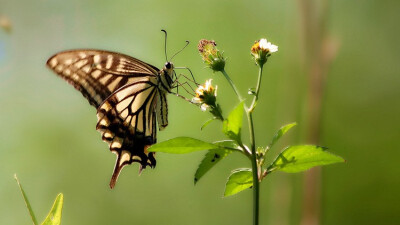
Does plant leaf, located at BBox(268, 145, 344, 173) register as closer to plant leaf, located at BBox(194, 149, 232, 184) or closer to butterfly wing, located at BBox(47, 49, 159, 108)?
plant leaf, located at BBox(194, 149, 232, 184)

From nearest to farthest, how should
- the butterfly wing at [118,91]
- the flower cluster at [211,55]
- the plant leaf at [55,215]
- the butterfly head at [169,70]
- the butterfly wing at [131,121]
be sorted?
the plant leaf at [55,215], the flower cluster at [211,55], the butterfly wing at [131,121], the butterfly wing at [118,91], the butterfly head at [169,70]

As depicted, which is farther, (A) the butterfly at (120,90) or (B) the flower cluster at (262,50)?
(A) the butterfly at (120,90)

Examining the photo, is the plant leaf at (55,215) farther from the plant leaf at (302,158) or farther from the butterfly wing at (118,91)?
the butterfly wing at (118,91)

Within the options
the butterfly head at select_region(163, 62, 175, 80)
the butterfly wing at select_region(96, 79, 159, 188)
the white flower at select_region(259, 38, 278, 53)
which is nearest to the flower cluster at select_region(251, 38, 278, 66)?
the white flower at select_region(259, 38, 278, 53)

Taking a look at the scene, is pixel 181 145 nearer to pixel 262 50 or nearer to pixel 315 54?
pixel 262 50

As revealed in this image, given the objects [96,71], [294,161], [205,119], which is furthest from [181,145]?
[205,119]

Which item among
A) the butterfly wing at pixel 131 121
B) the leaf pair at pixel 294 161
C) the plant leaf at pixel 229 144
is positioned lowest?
the leaf pair at pixel 294 161

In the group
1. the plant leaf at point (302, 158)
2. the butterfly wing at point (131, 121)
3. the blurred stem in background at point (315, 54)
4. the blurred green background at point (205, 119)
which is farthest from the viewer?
the blurred green background at point (205, 119)

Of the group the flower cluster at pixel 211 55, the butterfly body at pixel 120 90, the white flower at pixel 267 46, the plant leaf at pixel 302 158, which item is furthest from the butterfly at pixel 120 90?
the plant leaf at pixel 302 158
